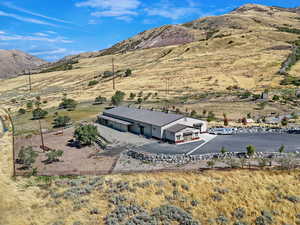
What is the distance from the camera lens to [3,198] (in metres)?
25.0

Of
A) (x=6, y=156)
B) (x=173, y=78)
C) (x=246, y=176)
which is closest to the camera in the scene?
(x=246, y=176)

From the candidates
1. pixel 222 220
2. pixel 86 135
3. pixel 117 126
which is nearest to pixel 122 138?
pixel 86 135

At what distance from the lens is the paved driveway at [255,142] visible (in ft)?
104

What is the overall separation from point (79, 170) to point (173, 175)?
10.8m

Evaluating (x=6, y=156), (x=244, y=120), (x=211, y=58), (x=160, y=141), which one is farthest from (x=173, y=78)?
(x=6, y=156)

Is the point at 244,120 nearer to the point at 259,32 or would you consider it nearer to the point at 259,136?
the point at 259,136

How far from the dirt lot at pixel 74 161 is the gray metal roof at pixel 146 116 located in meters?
8.50

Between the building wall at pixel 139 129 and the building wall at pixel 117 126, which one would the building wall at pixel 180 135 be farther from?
the building wall at pixel 117 126

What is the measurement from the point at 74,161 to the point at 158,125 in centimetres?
1217

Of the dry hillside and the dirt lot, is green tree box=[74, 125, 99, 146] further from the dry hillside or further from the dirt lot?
the dry hillside

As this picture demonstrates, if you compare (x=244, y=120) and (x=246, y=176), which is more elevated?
(x=244, y=120)

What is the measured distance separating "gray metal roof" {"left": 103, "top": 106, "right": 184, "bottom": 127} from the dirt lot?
8501mm

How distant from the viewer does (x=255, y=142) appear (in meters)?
33.9

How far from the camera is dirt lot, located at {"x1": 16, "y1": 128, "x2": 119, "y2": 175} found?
97.1 ft
